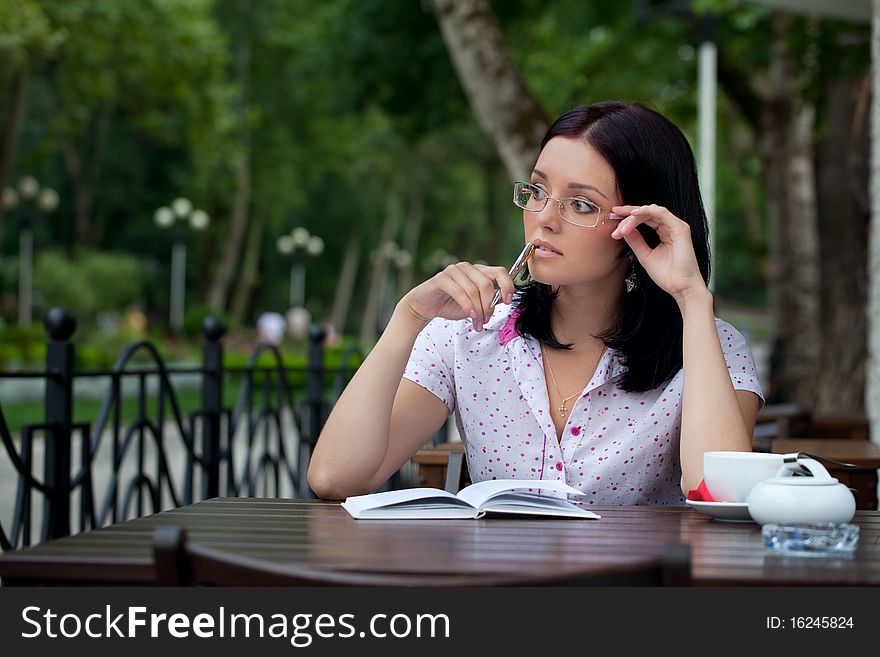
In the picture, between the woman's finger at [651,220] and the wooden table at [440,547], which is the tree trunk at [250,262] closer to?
the woman's finger at [651,220]

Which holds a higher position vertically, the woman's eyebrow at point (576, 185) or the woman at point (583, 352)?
the woman's eyebrow at point (576, 185)

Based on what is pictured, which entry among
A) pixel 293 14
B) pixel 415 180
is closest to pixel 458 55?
pixel 293 14

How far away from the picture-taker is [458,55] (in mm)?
8758

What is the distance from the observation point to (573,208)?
2.74 metres

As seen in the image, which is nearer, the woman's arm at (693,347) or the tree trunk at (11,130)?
the woman's arm at (693,347)

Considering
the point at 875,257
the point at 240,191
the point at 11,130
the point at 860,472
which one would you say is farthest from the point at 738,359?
the point at 240,191

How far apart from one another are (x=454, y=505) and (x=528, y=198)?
820 mm

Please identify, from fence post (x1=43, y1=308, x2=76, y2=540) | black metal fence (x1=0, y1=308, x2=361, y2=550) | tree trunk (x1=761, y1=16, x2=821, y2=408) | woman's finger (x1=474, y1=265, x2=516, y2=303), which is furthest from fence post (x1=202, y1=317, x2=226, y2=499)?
tree trunk (x1=761, y1=16, x2=821, y2=408)

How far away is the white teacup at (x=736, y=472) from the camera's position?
2.26 m

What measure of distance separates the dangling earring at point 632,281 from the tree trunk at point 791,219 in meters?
9.37

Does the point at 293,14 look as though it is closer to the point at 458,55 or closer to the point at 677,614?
the point at 458,55

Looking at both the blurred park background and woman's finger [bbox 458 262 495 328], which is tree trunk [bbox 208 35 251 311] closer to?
the blurred park background

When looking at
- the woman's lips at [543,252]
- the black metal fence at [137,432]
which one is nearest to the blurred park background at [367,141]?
the black metal fence at [137,432]

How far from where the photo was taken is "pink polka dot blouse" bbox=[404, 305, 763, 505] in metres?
2.84
